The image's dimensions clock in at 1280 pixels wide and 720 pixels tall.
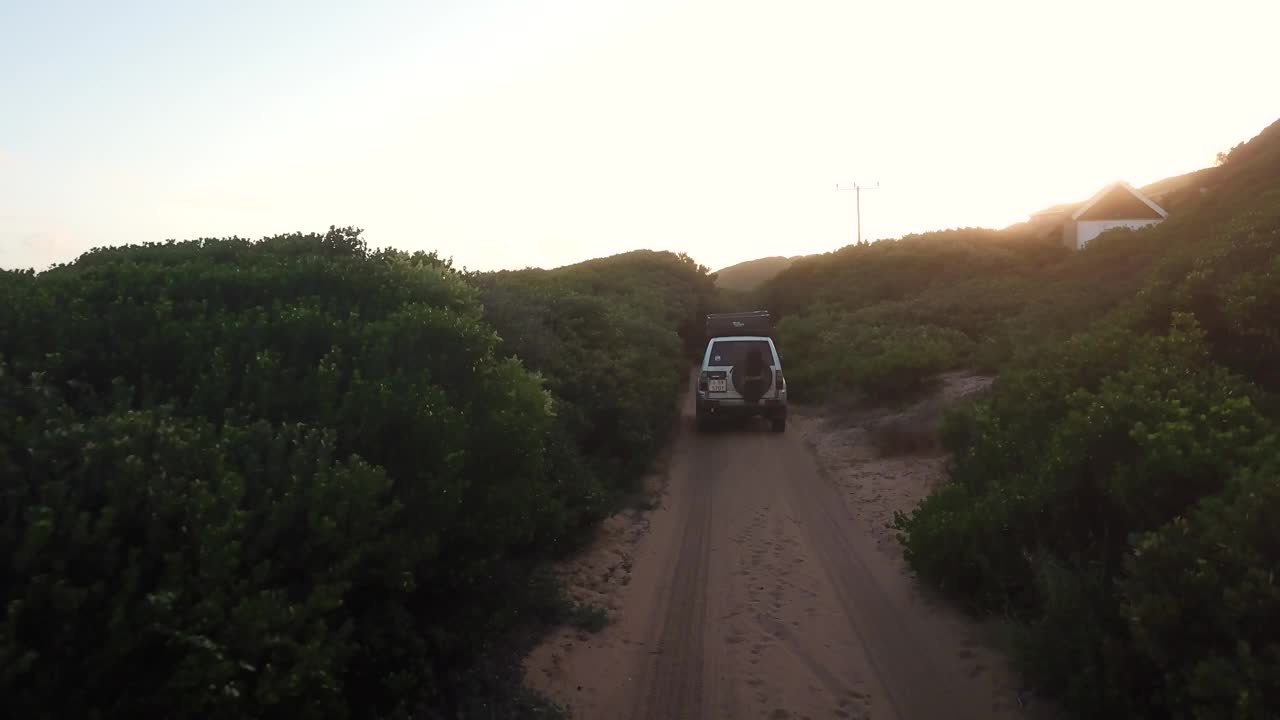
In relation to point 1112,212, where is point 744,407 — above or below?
Result: below

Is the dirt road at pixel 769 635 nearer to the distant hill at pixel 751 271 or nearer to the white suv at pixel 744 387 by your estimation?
the white suv at pixel 744 387

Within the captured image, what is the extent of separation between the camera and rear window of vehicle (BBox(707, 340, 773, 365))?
55.4 ft

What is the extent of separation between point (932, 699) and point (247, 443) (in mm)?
4948

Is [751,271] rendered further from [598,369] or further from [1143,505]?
[1143,505]

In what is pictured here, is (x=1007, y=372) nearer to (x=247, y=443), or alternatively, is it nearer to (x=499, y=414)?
(x=499, y=414)

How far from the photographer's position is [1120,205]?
118 ft

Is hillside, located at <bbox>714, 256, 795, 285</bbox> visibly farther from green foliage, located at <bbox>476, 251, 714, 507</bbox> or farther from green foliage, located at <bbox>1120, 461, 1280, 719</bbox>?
green foliage, located at <bbox>1120, 461, 1280, 719</bbox>

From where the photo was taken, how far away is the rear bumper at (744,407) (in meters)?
16.5

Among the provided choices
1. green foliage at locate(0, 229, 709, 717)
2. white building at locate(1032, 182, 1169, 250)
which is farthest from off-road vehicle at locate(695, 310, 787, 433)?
white building at locate(1032, 182, 1169, 250)

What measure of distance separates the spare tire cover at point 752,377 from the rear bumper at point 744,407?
0.13m

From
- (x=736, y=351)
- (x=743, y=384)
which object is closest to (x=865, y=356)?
(x=736, y=351)

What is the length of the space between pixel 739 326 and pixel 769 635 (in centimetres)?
1780

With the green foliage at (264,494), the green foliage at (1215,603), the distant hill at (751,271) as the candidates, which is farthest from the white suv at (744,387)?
the distant hill at (751,271)

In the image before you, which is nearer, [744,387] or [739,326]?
[744,387]
